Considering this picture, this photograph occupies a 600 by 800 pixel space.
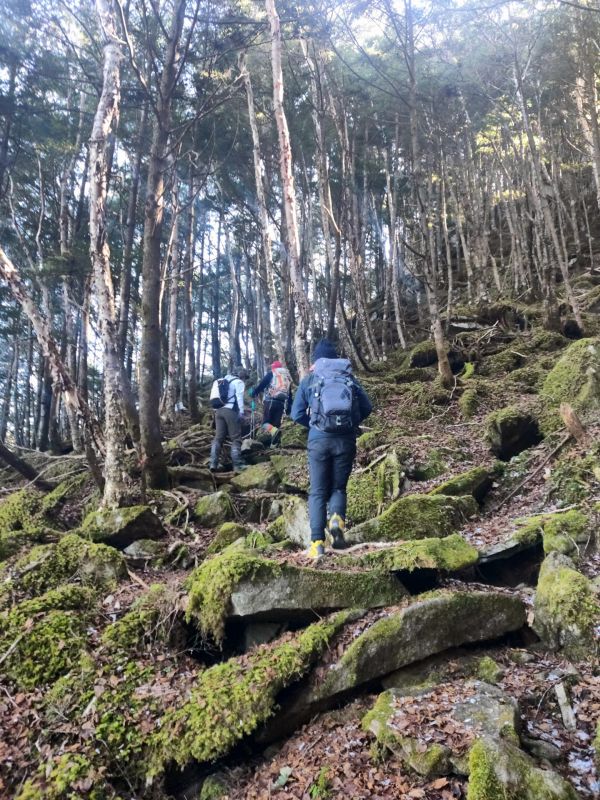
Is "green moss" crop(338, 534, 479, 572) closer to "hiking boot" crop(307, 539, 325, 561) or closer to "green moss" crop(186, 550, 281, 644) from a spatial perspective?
"hiking boot" crop(307, 539, 325, 561)

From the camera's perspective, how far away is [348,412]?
16.7ft

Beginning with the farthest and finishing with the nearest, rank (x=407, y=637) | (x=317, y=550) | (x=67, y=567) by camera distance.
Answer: (x=67, y=567)
(x=317, y=550)
(x=407, y=637)

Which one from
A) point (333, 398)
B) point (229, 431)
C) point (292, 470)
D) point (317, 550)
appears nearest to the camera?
point (317, 550)

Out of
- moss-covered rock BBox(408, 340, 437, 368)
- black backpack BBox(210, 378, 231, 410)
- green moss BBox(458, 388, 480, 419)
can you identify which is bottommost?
green moss BBox(458, 388, 480, 419)

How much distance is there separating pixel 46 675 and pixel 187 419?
459 inches

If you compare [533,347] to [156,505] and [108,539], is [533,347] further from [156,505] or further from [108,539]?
[108,539]

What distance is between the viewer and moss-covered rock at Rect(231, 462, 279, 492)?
861 centimetres

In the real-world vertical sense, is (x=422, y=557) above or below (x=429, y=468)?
below

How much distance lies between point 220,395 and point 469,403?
5025mm

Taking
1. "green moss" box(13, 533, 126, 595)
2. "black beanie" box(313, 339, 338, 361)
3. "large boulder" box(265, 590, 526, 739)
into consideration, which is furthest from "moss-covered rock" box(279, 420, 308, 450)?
"large boulder" box(265, 590, 526, 739)

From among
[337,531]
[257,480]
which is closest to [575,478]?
[337,531]

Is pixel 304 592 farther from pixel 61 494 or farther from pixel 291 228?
pixel 291 228

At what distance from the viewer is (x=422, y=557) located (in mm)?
4480

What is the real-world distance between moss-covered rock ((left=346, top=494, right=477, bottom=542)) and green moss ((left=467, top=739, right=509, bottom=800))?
2840mm
